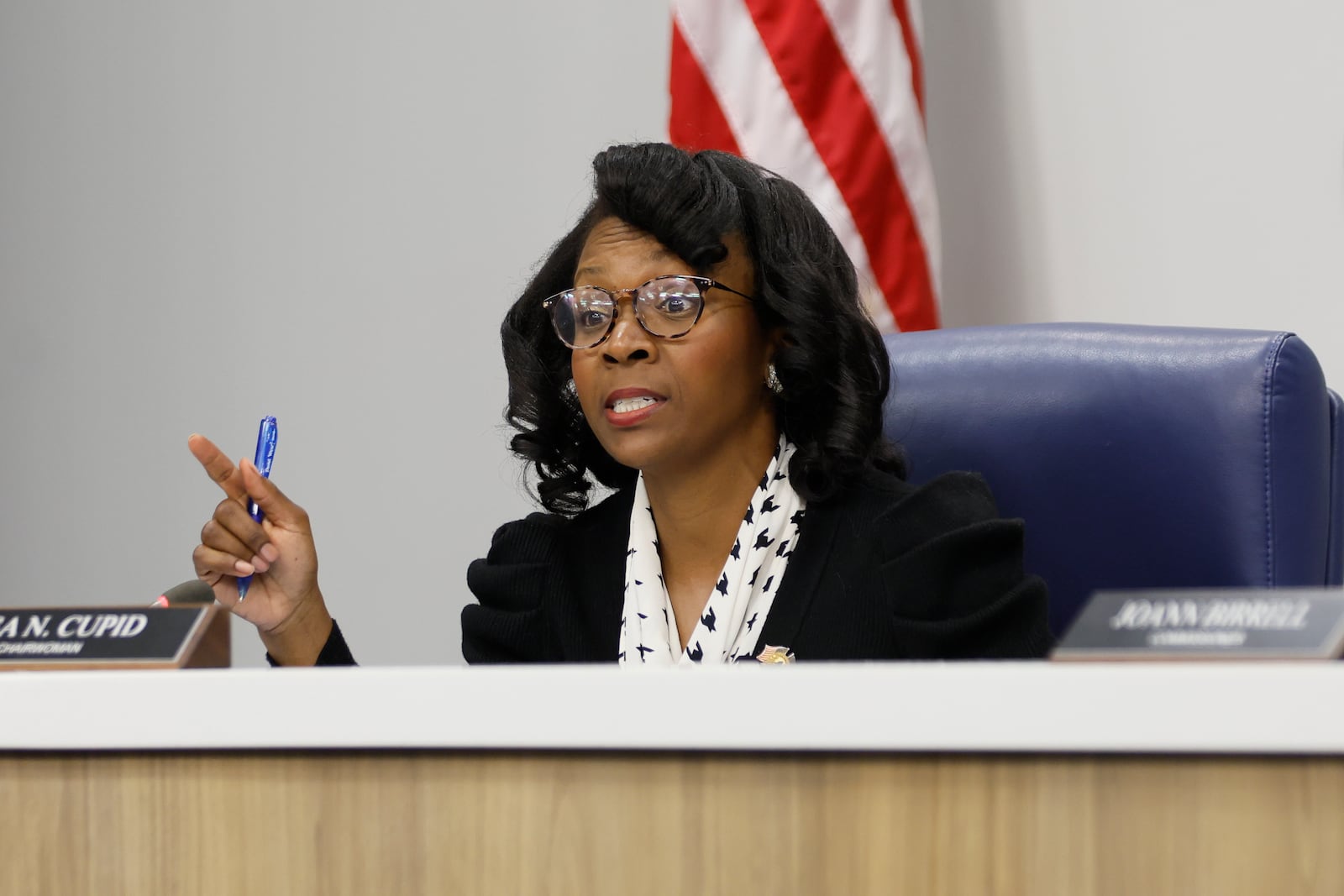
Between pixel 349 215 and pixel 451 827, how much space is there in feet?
6.18

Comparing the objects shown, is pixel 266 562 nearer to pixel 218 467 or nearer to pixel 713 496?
pixel 218 467

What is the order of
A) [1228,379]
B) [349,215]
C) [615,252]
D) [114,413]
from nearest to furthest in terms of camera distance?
1. [1228,379]
2. [615,252]
3. [349,215]
4. [114,413]

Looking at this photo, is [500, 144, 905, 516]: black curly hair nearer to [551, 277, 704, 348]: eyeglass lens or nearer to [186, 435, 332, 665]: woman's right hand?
[551, 277, 704, 348]: eyeglass lens

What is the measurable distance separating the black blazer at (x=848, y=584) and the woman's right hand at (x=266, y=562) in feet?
0.54

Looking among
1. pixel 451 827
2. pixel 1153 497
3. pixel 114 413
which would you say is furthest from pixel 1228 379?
pixel 114 413

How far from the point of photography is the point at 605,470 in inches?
59.1

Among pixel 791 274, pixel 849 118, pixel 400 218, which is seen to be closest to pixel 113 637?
pixel 791 274

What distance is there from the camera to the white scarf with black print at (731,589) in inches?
48.7

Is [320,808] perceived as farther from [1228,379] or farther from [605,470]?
[605,470]

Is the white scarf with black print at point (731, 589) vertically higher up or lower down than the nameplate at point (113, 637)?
lower down

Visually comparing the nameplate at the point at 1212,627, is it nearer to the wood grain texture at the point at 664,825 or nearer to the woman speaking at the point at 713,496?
the wood grain texture at the point at 664,825

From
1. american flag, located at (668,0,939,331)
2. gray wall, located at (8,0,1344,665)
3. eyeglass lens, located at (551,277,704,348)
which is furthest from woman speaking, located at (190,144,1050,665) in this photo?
gray wall, located at (8,0,1344,665)

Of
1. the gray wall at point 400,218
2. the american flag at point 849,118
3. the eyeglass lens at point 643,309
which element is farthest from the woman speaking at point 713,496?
the gray wall at point 400,218

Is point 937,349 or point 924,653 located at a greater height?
point 937,349
